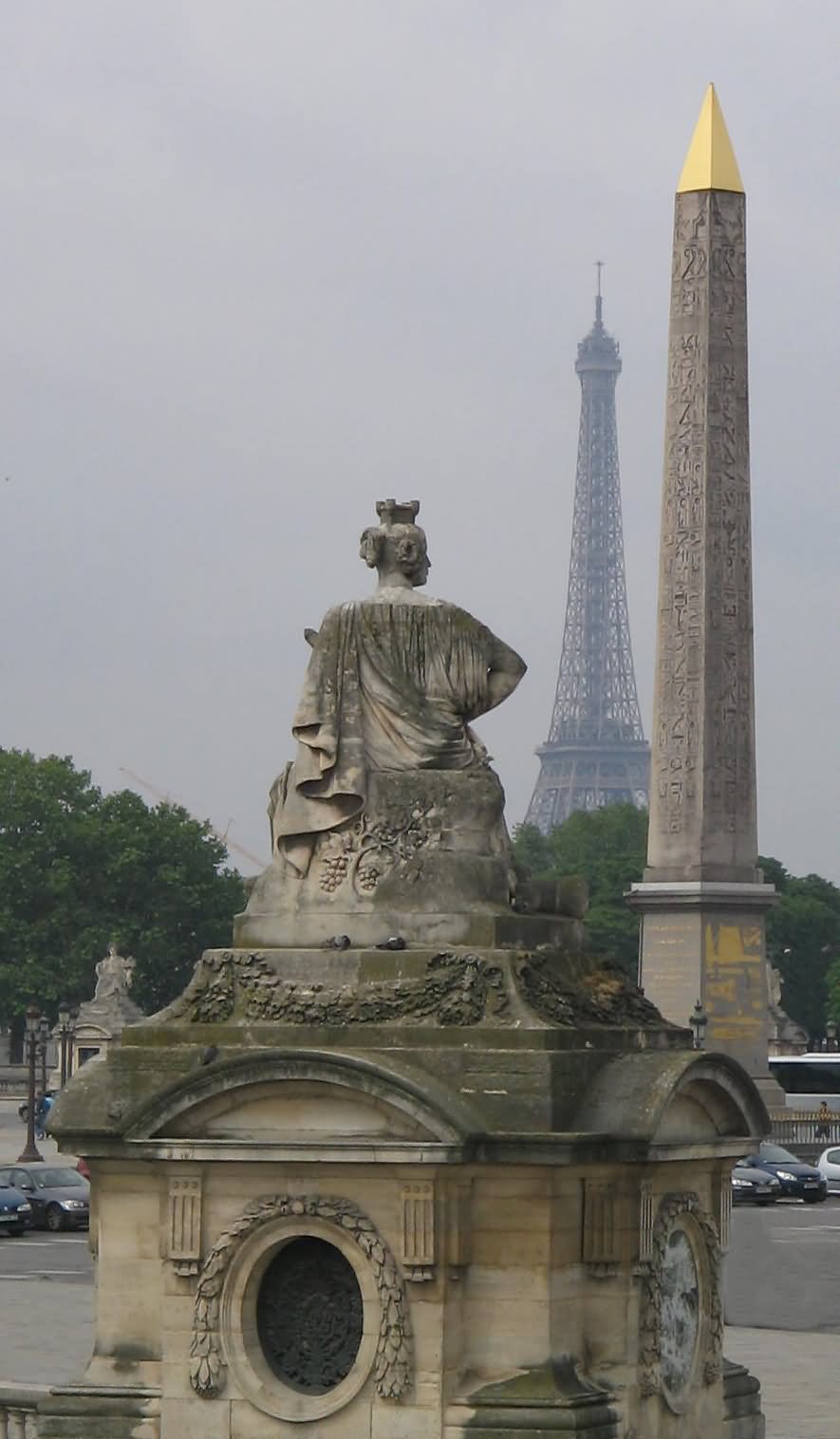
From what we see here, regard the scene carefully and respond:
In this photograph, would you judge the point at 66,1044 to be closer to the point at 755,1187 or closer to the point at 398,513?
the point at 755,1187

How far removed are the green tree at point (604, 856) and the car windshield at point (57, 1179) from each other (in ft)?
228

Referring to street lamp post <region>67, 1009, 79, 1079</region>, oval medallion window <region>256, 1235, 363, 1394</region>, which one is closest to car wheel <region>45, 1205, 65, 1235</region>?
oval medallion window <region>256, 1235, 363, 1394</region>

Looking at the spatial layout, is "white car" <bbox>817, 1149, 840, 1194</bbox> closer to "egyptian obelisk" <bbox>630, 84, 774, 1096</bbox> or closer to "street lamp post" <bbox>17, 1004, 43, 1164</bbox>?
"egyptian obelisk" <bbox>630, 84, 774, 1096</bbox>

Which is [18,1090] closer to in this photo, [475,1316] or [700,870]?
[700,870]

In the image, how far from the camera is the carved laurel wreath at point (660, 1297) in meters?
18.5

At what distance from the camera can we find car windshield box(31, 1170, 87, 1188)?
1913 inches

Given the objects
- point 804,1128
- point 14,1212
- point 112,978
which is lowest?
point 14,1212

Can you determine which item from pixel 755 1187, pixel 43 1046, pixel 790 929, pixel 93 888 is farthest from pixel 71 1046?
pixel 790 929

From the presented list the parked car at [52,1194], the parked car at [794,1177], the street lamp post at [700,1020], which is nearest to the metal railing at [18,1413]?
the parked car at [52,1194]

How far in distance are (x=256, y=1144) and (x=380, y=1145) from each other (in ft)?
2.45

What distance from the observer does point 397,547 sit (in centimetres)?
1995

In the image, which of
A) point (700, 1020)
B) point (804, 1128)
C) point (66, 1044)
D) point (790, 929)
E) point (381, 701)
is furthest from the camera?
point (790, 929)

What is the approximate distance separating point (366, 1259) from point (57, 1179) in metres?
31.3

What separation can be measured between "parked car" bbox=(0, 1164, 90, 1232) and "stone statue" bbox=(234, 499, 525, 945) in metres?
29.5
